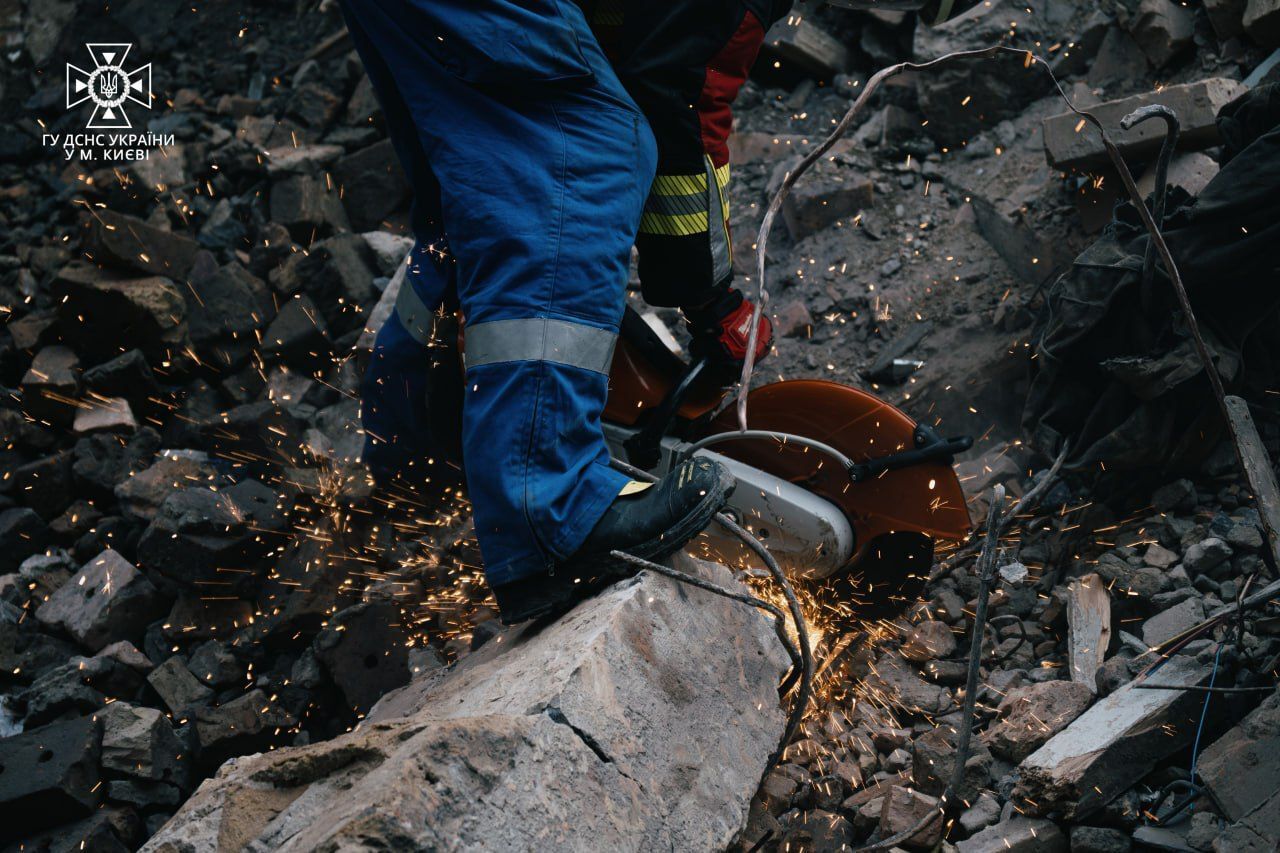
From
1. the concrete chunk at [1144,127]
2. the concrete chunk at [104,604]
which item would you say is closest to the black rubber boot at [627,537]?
the concrete chunk at [104,604]

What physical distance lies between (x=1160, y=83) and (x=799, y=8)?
1.77m

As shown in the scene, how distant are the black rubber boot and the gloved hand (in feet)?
1.68

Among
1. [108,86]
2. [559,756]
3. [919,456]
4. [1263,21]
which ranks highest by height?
[1263,21]

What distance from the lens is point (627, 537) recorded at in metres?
2.22

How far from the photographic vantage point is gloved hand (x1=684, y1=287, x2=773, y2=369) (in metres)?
2.69

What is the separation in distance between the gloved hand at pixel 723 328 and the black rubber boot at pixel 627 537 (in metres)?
0.51

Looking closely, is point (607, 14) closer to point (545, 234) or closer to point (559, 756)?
point (545, 234)

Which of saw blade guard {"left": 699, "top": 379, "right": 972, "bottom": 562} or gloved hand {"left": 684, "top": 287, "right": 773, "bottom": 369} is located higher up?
gloved hand {"left": 684, "top": 287, "right": 773, "bottom": 369}

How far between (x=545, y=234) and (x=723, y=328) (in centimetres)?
67

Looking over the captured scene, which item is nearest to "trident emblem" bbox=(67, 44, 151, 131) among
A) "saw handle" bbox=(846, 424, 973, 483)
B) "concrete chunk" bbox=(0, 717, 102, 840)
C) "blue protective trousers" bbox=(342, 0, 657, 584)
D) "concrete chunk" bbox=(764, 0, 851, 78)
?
"concrete chunk" bbox=(764, 0, 851, 78)

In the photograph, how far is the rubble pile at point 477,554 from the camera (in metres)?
2.02

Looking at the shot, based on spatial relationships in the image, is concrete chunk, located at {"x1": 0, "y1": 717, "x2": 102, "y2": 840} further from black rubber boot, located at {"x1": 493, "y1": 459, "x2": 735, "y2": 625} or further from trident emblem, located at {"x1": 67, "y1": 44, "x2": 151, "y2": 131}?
trident emblem, located at {"x1": 67, "y1": 44, "x2": 151, "y2": 131}

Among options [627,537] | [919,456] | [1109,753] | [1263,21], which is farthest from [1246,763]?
[1263,21]

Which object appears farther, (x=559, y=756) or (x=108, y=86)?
(x=108, y=86)
